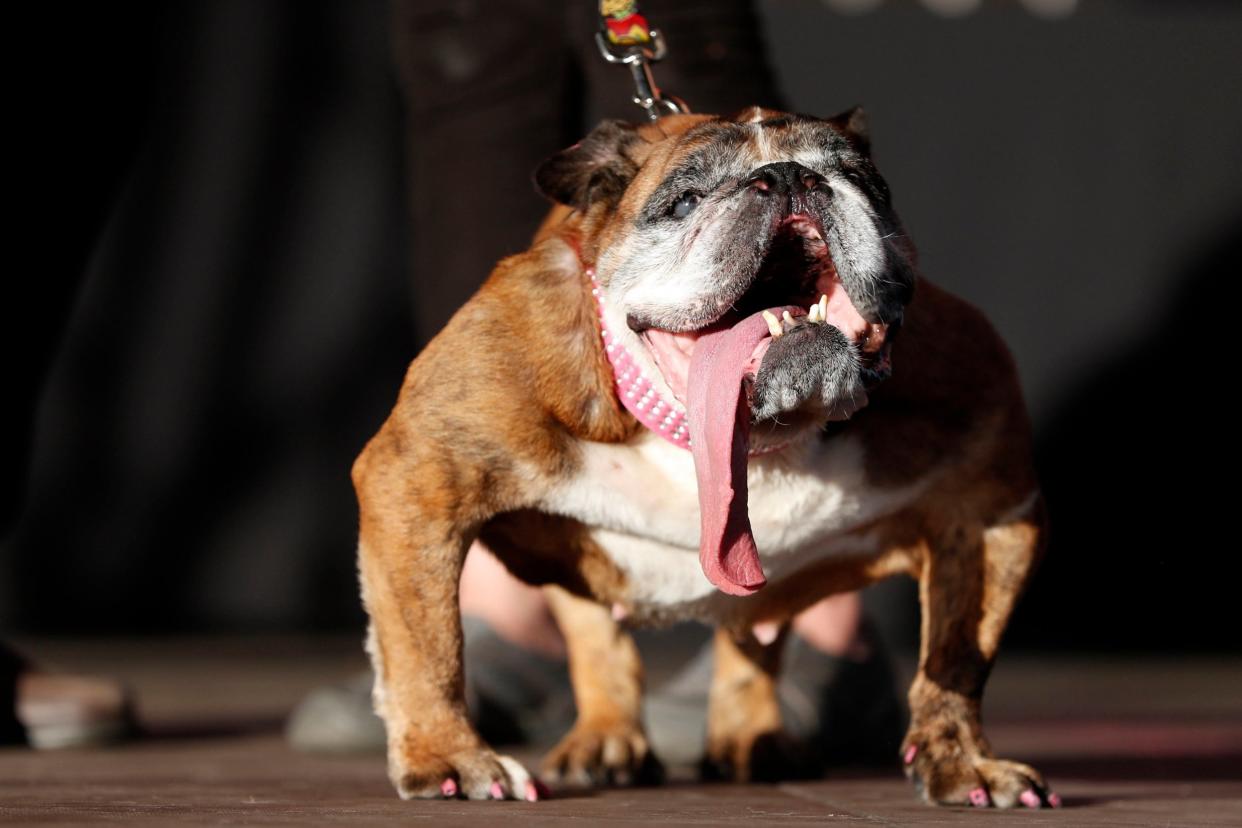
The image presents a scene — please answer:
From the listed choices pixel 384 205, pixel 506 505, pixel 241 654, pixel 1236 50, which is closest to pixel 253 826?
pixel 506 505

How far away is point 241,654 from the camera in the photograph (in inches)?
219

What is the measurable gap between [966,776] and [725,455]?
56 cm

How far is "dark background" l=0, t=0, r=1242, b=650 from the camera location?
5.69 meters

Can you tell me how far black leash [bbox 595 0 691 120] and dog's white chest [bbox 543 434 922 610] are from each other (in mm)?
660

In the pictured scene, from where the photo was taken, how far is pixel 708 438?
84.0 inches

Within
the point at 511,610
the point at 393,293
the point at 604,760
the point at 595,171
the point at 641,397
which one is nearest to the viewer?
the point at 641,397

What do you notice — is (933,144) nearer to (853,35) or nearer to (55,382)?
(853,35)

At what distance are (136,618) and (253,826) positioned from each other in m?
4.30

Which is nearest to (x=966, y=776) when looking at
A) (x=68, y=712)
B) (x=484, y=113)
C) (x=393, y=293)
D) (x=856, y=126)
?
(x=856, y=126)

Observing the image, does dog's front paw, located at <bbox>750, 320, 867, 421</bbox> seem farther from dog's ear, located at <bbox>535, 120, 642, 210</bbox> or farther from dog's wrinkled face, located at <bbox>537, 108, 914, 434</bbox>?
dog's ear, located at <bbox>535, 120, 642, 210</bbox>

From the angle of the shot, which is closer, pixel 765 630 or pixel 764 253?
pixel 764 253

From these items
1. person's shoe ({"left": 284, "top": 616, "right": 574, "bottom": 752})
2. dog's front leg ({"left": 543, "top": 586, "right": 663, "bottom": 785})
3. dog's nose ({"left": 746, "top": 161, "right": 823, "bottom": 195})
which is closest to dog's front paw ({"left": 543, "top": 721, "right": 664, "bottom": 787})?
dog's front leg ({"left": 543, "top": 586, "right": 663, "bottom": 785})

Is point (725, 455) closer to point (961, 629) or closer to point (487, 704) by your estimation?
point (961, 629)

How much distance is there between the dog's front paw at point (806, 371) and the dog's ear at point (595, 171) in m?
0.44
